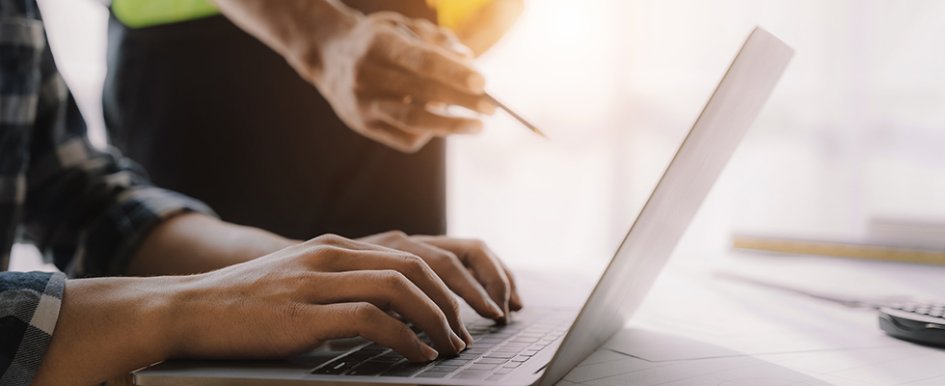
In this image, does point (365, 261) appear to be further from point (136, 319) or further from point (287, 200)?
point (287, 200)

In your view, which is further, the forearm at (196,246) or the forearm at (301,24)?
the forearm at (301,24)

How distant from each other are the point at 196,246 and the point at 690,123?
264 centimetres

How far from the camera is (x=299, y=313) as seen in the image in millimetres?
467

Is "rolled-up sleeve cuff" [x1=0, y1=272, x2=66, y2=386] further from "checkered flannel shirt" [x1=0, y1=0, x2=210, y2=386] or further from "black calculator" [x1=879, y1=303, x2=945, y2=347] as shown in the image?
"black calculator" [x1=879, y1=303, x2=945, y2=347]

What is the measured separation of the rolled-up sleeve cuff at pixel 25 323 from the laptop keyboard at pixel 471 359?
0.17 m

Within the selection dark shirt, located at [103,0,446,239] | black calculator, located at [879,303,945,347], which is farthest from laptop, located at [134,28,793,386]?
dark shirt, located at [103,0,446,239]

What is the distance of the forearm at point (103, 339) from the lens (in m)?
0.47

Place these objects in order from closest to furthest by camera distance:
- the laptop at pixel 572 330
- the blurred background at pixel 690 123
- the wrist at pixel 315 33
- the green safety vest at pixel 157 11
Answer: the laptop at pixel 572 330 → the wrist at pixel 315 33 → the green safety vest at pixel 157 11 → the blurred background at pixel 690 123

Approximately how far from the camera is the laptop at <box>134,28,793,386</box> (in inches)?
16.7

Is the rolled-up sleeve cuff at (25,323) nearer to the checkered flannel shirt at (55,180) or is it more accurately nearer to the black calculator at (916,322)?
the checkered flannel shirt at (55,180)

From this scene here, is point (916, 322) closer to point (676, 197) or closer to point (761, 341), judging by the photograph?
point (761, 341)

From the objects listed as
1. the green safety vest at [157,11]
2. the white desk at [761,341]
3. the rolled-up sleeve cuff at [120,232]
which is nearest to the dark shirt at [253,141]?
the green safety vest at [157,11]

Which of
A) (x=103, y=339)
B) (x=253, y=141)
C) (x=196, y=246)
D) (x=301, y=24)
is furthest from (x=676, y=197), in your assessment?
(x=253, y=141)

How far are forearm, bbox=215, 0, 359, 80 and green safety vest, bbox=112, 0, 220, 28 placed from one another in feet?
0.67
